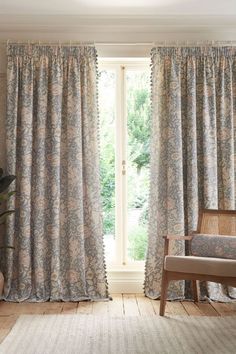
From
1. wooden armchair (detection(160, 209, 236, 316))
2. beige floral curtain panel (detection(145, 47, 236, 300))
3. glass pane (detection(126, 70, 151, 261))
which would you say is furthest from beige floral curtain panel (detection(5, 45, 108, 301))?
wooden armchair (detection(160, 209, 236, 316))

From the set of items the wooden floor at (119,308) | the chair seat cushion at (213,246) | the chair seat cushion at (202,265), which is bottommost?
the wooden floor at (119,308)

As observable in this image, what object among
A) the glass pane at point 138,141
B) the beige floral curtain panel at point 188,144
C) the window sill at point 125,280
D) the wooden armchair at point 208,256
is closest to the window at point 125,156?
the glass pane at point 138,141

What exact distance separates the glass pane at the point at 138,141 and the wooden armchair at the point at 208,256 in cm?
75

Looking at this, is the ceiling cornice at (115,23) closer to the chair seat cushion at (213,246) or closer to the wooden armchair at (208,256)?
the wooden armchair at (208,256)

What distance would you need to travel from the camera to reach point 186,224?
4.38m

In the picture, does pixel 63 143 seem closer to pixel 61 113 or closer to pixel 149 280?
pixel 61 113

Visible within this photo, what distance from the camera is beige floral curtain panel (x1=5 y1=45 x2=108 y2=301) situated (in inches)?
168

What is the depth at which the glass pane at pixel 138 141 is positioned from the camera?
4.71 metres

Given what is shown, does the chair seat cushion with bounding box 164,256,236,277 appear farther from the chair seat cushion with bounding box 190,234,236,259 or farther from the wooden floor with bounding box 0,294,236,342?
the wooden floor with bounding box 0,294,236,342

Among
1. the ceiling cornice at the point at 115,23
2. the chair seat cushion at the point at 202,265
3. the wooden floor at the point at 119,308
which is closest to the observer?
the chair seat cushion at the point at 202,265

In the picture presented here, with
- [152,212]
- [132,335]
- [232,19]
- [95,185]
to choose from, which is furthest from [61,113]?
[132,335]

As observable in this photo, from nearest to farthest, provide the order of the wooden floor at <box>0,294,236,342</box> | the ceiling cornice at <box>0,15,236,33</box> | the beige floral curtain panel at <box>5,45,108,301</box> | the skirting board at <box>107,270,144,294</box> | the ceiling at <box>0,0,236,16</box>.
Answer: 1. the wooden floor at <box>0,294,236,342</box>
2. the ceiling at <box>0,0,236,16</box>
3. the beige floral curtain panel at <box>5,45,108,301</box>
4. the ceiling cornice at <box>0,15,236,33</box>
5. the skirting board at <box>107,270,144,294</box>

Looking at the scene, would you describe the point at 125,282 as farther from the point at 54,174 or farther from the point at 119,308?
the point at 54,174

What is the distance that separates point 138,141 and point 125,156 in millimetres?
214
